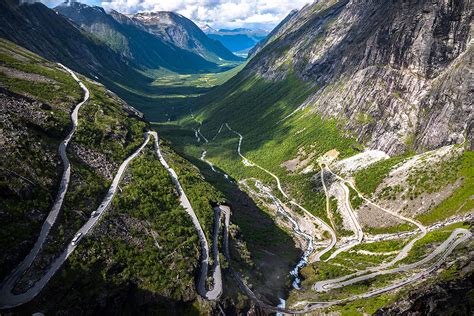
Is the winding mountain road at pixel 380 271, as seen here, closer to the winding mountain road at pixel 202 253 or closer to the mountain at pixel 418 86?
the winding mountain road at pixel 202 253

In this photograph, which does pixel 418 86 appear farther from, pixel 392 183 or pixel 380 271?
pixel 380 271

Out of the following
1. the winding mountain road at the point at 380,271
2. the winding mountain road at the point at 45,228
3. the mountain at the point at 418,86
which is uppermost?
the mountain at the point at 418,86

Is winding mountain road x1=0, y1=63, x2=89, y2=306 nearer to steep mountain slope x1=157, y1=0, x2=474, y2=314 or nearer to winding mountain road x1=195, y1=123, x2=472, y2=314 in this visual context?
winding mountain road x1=195, y1=123, x2=472, y2=314

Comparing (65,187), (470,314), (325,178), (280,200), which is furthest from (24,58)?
(470,314)

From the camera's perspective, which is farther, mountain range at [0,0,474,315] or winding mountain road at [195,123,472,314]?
winding mountain road at [195,123,472,314]

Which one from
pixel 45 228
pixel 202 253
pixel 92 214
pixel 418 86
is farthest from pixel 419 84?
pixel 45 228

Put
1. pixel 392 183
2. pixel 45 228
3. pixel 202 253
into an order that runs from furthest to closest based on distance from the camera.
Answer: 1. pixel 392 183
2. pixel 202 253
3. pixel 45 228

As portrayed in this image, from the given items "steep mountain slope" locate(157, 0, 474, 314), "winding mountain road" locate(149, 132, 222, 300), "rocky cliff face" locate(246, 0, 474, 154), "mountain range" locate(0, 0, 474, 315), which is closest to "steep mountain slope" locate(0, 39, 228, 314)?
"mountain range" locate(0, 0, 474, 315)

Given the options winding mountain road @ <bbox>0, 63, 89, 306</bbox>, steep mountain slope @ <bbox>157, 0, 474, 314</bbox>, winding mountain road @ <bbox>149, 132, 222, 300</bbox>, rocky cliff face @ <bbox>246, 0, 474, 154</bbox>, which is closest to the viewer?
winding mountain road @ <bbox>0, 63, 89, 306</bbox>

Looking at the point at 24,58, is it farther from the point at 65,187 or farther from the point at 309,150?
the point at 309,150

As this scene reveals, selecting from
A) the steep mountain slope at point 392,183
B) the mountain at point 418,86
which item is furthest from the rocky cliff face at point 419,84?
the steep mountain slope at point 392,183

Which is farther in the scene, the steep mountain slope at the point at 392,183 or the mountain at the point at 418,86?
the mountain at the point at 418,86
